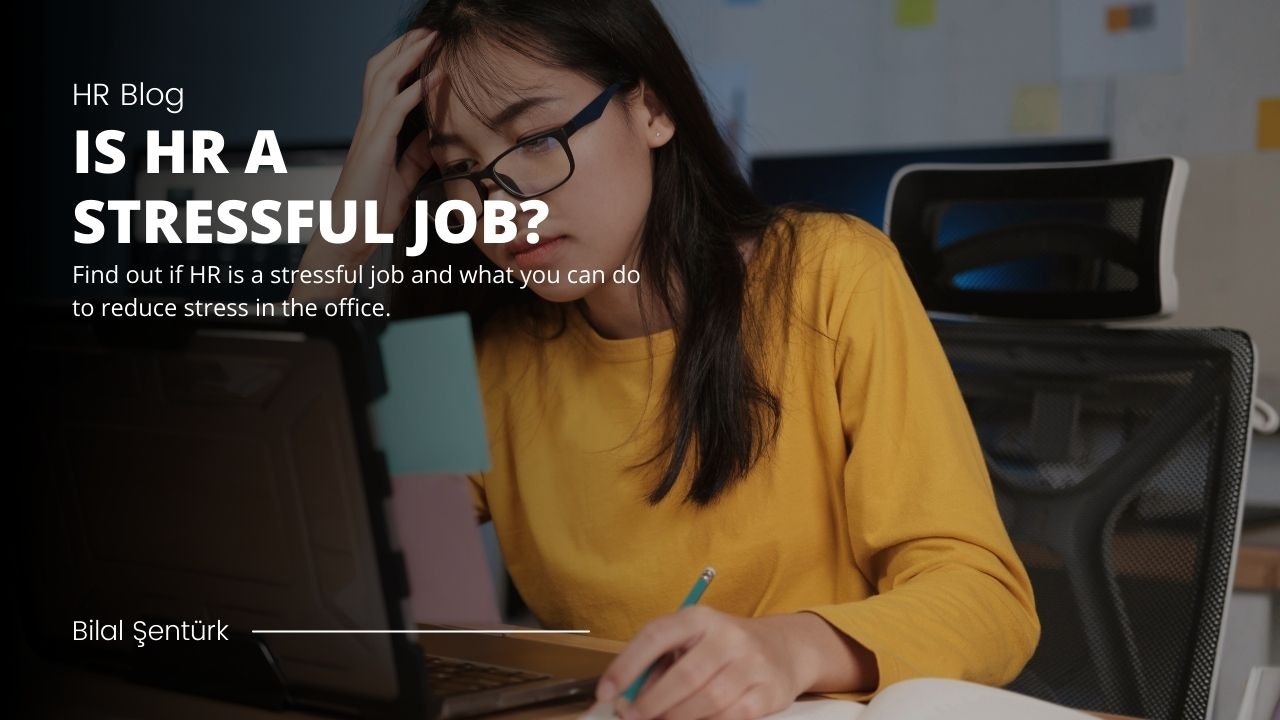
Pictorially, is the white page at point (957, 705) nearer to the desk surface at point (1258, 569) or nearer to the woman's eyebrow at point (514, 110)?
the woman's eyebrow at point (514, 110)

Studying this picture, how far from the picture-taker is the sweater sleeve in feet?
2.41

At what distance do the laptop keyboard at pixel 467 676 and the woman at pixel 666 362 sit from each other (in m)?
0.27

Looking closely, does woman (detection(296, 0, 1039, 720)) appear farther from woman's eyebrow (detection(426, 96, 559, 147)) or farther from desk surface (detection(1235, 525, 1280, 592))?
desk surface (detection(1235, 525, 1280, 592))

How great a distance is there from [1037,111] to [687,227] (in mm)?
2143

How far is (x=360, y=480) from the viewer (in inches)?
21.0

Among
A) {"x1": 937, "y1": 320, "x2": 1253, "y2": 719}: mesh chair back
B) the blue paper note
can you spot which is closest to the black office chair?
{"x1": 937, "y1": 320, "x2": 1253, "y2": 719}: mesh chair back

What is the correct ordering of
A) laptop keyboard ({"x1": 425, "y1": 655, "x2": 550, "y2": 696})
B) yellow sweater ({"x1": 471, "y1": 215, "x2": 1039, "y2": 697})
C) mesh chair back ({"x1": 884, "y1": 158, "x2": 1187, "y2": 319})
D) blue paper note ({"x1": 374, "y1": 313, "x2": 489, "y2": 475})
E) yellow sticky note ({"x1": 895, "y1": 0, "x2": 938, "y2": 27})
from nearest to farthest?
blue paper note ({"x1": 374, "y1": 313, "x2": 489, "y2": 475}), laptop keyboard ({"x1": 425, "y1": 655, "x2": 550, "y2": 696}), yellow sweater ({"x1": 471, "y1": 215, "x2": 1039, "y2": 697}), mesh chair back ({"x1": 884, "y1": 158, "x2": 1187, "y2": 319}), yellow sticky note ({"x1": 895, "y1": 0, "x2": 938, "y2": 27})

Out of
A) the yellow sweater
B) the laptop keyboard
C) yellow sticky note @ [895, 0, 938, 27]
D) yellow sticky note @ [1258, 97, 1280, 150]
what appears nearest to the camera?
the laptop keyboard

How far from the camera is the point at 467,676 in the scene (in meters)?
0.68

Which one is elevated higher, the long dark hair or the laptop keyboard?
the long dark hair

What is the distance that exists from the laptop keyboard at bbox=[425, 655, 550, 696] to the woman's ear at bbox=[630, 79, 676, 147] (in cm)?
46

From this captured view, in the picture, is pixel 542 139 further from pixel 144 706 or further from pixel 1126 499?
pixel 1126 499

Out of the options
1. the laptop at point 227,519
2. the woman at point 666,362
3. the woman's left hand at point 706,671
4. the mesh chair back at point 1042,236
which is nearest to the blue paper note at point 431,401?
the laptop at point 227,519

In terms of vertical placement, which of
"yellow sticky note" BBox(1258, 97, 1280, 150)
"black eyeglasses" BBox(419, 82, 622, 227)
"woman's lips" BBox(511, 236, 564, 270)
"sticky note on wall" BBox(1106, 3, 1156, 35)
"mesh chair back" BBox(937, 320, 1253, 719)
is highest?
"sticky note on wall" BBox(1106, 3, 1156, 35)
